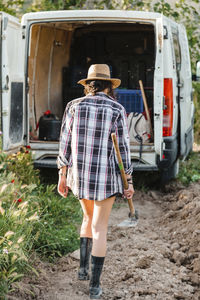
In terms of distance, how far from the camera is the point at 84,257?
452 cm

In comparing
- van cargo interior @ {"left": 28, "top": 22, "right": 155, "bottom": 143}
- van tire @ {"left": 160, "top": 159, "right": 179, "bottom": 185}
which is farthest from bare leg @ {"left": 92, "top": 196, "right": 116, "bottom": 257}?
van cargo interior @ {"left": 28, "top": 22, "right": 155, "bottom": 143}

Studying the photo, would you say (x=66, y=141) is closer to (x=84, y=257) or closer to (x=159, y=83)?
(x=84, y=257)

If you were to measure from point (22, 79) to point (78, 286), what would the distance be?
11.6 feet

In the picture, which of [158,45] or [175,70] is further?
[175,70]

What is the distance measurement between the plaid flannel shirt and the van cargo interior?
4570mm

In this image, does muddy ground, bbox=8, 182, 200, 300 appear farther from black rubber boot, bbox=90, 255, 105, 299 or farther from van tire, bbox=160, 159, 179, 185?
van tire, bbox=160, 159, 179, 185

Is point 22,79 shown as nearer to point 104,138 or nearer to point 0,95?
point 0,95

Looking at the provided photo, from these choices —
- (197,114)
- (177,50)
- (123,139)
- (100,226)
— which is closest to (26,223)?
(100,226)

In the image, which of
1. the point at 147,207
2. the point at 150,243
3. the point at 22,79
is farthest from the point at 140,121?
the point at 150,243

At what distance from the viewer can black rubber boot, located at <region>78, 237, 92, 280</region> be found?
450 centimetres

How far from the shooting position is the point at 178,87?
7711mm

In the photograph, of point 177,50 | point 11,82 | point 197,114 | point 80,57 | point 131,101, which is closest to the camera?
point 11,82

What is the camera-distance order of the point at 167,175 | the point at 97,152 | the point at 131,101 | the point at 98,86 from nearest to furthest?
the point at 97,152 → the point at 98,86 → the point at 167,175 → the point at 131,101

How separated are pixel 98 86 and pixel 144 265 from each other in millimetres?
1757
